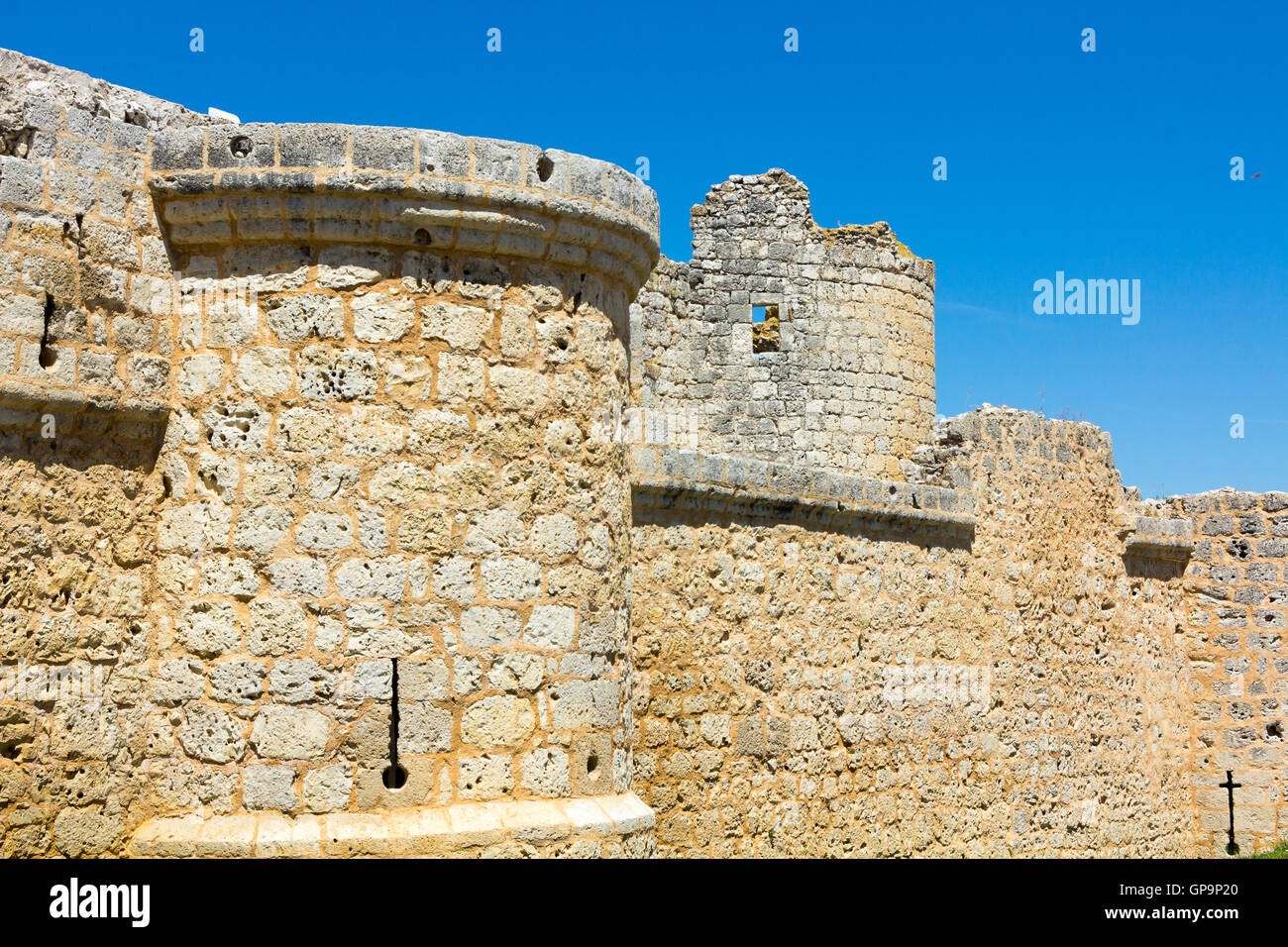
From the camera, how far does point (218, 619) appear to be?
5.36m

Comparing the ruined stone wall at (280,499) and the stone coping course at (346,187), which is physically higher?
the stone coping course at (346,187)

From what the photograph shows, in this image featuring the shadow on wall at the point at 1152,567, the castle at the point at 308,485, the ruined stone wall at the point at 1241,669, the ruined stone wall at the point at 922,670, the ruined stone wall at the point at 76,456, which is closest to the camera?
the ruined stone wall at the point at 76,456

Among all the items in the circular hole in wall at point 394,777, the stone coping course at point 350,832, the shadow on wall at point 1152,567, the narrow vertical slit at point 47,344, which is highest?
the narrow vertical slit at point 47,344

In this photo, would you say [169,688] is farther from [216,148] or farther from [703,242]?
[703,242]

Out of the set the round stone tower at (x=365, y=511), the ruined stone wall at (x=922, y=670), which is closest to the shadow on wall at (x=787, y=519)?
the ruined stone wall at (x=922, y=670)

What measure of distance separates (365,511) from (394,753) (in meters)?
0.90

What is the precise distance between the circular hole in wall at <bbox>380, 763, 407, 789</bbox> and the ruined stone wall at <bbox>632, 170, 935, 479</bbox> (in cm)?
1002

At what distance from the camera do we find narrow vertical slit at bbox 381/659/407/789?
5.38m

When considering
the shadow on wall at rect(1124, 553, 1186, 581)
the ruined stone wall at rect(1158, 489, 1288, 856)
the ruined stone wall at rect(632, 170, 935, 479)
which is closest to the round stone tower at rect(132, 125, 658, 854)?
the shadow on wall at rect(1124, 553, 1186, 581)

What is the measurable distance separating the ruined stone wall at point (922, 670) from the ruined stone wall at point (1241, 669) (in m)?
0.24

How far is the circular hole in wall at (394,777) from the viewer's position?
5371 millimetres

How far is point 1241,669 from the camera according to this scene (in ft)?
39.3

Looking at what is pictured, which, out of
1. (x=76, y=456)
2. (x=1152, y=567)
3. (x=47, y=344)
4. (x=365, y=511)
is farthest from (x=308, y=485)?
(x=1152, y=567)

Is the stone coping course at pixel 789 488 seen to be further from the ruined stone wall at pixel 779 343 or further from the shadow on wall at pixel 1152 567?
the ruined stone wall at pixel 779 343
